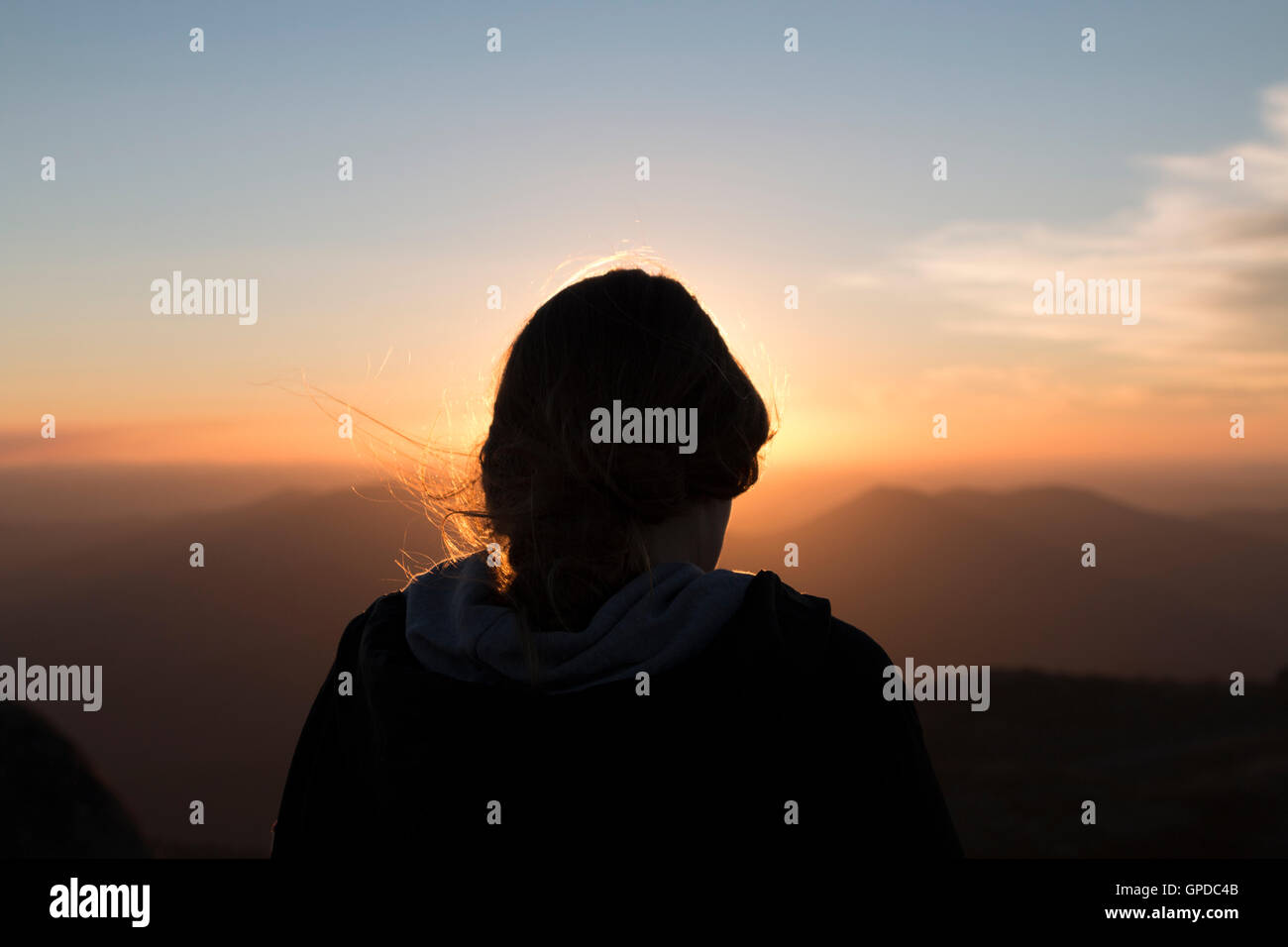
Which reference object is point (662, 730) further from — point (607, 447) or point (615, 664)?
point (607, 447)

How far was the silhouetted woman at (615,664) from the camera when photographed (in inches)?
69.0

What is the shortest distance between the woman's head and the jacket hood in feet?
0.40

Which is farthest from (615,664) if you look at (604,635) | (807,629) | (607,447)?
(607,447)

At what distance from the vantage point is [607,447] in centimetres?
206

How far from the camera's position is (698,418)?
84.1 inches

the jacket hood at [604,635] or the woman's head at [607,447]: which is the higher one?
the woman's head at [607,447]

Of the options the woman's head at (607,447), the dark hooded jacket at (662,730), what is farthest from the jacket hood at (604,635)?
the woman's head at (607,447)

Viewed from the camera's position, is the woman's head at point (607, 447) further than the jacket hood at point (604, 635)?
Yes

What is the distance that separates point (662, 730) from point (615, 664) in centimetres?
17

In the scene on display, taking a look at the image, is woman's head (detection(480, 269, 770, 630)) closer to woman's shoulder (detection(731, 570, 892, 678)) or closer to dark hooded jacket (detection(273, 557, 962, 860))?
dark hooded jacket (detection(273, 557, 962, 860))

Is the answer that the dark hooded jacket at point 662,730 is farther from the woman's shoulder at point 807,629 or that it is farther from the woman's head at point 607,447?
the woman's head at point 607,447
